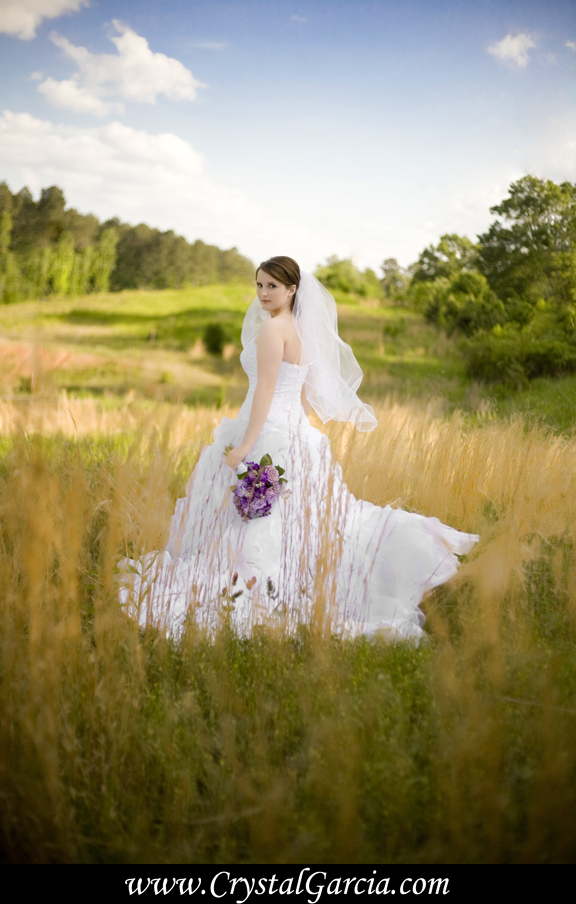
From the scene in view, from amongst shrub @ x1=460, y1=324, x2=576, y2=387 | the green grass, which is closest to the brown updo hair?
the green grass

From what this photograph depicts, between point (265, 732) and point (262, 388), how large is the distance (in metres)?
1.93

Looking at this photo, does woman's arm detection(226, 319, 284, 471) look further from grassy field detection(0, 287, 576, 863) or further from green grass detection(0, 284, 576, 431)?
grassy field detection(0, 287, 576, 863)

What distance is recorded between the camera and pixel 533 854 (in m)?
1.42

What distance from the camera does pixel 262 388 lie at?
3.18 meters

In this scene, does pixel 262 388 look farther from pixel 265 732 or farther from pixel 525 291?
pixel 525 291

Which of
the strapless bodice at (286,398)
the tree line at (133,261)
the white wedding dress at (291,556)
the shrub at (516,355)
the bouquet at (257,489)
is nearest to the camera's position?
the tree line at (133,261)

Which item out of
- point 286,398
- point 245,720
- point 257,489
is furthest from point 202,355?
point 245,720

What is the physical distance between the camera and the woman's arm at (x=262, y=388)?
3184mm

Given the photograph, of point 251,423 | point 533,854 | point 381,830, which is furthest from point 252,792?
point 251,423

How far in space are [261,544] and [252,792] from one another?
1.55 metres

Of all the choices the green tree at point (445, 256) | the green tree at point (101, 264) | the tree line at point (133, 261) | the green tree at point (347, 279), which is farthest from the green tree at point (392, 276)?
the green tree at point (101, 264)

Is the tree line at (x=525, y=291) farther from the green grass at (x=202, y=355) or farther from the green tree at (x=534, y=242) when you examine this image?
the green grass at (x=202, y=355)

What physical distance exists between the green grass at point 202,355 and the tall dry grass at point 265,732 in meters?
0.33

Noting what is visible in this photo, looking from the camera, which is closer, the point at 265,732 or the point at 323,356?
the point at 265,732
